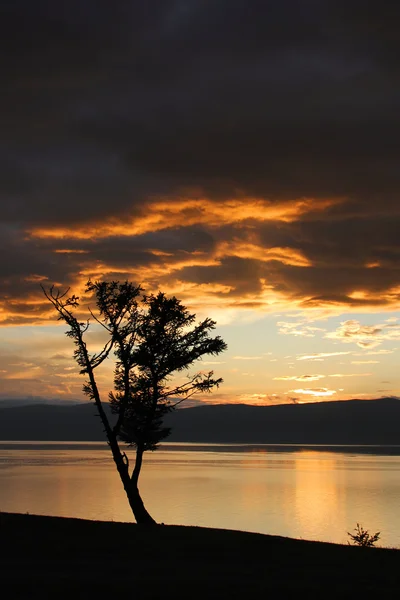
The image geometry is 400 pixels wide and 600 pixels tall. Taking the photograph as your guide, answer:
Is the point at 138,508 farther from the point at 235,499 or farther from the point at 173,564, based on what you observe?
the point at 235,499

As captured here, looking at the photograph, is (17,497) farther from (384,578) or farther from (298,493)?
(384,578)

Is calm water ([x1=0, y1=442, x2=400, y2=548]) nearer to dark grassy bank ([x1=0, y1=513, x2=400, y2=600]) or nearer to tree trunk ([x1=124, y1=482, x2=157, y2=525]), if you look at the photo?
tree trunk ([x1=124, y1=482, x2=157, y2=525])

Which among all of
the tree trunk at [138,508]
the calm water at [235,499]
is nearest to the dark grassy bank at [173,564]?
the tree trunk at [138,508]

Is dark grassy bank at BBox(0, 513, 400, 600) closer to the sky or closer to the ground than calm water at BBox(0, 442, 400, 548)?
closer to the sky

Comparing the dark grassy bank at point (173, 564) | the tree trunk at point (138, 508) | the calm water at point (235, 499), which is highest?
the tree trunk at point (138, 508)

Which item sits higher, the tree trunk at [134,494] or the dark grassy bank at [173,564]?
the tree trunk at [134,494]

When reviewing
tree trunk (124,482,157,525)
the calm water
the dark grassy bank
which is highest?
tree trunk (124,482,157,525)

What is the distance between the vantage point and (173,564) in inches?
949

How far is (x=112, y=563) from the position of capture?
23844 millimetres

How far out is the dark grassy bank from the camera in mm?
19953

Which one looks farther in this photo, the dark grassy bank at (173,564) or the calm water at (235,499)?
the calm water at (235,499)

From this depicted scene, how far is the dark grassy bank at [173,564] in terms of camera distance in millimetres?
19953

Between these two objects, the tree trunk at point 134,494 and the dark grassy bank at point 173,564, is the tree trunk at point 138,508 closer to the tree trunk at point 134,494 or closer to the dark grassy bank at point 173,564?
the tree trunk at point 134,494

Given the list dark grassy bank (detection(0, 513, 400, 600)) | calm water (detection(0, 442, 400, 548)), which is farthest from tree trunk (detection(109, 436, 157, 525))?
calm water (detection(0, 442, 400, 548))
